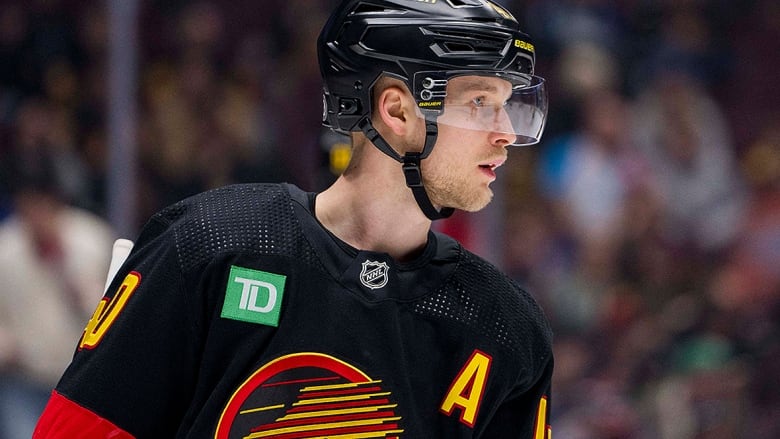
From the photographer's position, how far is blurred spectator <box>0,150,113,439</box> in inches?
132

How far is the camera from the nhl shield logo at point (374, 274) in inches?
60.3

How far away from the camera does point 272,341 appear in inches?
58.1

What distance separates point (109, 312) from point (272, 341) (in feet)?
0.73

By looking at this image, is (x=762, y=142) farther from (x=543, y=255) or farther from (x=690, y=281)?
(x=543, y=255)

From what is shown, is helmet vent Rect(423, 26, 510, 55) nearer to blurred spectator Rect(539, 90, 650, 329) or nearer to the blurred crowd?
the blurred crowd

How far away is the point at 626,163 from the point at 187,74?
157 centimetres

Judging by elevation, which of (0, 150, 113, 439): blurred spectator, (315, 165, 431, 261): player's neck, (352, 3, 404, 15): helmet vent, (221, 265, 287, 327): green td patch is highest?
(352, 3, 404, 15): helmet vent

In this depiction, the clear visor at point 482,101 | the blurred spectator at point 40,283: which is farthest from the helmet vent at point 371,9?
the blurred spectator at point 40,283

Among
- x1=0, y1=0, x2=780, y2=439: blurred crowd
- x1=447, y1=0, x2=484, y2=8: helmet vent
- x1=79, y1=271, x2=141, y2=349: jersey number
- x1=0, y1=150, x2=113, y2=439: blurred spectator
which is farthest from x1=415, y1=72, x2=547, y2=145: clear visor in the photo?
x1=0, y1=150, x2=113, y2=439: blurred spectator

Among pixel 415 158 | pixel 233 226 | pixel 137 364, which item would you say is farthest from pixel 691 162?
pixel 137 364

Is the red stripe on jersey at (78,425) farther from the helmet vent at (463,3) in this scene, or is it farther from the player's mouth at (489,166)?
the helmet vent at (463,3)

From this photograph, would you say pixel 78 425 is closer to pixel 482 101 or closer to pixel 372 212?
pixel 372 212

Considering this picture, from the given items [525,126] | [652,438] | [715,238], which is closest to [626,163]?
[715,238]

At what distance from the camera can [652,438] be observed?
384cm
